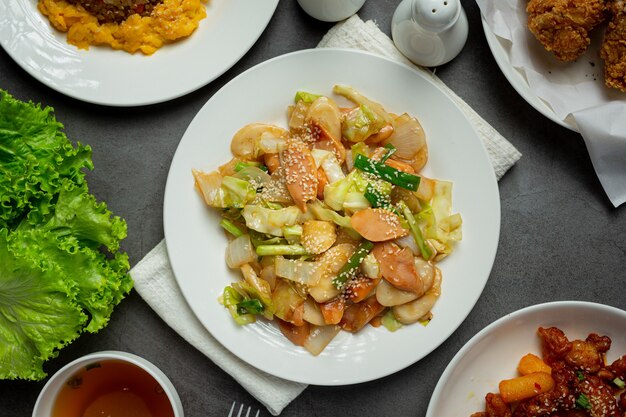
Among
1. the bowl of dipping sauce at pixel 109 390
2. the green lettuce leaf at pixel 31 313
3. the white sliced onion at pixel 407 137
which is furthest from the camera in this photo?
the white sliced onion at pixel 407 137

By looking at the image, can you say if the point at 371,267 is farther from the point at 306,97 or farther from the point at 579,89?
the point at 579,89

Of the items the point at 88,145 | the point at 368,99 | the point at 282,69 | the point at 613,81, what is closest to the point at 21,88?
the point at 88,145

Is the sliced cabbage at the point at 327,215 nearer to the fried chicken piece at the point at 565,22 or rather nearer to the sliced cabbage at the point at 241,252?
the sliced cabbage at the point at 241,252

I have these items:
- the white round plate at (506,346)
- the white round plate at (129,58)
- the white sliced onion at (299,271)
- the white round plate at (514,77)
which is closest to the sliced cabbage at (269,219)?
the white sliced onion at (299,271)

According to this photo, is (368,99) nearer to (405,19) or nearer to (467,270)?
(405,19)

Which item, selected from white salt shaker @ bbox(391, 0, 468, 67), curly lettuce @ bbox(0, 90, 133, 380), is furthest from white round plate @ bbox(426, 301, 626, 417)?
curly lettuce @ bbox(0, 90, 133, 380)

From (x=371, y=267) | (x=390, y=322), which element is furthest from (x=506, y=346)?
(x=371, y=267)
